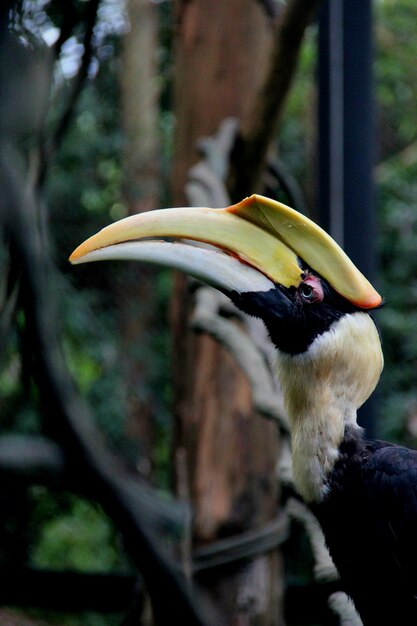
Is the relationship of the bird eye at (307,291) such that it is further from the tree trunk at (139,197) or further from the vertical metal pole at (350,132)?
the tree trunk at (139,197)

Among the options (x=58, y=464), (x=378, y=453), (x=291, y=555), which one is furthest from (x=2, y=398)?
(x=58, y=464)

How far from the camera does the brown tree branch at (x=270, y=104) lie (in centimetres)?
162

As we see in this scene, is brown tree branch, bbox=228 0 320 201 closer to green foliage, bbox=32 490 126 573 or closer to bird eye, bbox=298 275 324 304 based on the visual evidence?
bird eye, bbox=298 275 324 304

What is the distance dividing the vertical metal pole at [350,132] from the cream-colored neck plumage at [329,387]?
608 millimetres

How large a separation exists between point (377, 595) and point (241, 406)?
958 mm

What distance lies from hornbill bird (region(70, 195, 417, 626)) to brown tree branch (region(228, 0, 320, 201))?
660mm

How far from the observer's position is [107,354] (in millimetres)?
2947

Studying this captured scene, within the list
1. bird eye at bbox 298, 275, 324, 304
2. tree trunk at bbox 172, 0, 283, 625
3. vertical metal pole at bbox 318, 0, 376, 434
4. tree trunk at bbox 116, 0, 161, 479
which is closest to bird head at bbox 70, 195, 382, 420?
bird eye at bbox 298, 275, 324, 304

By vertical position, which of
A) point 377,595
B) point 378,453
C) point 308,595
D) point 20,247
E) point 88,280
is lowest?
point 308,595

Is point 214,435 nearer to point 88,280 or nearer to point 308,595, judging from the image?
point 308,595

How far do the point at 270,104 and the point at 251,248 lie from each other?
853 mm

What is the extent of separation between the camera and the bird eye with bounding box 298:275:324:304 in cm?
110

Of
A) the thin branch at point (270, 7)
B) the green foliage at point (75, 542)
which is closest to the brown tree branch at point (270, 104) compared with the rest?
the thin branch at point (270, 7)

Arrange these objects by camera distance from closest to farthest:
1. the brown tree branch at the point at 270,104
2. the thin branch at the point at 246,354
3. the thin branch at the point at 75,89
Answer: the thin branch at the point at 75,89 → the thin branch at the point at 246,354 → the brown tree branch at the point at 270,104
